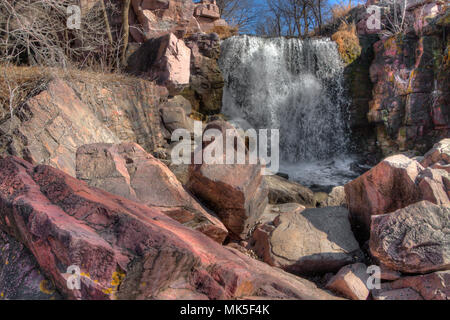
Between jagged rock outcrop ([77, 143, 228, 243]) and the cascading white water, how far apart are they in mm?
5927

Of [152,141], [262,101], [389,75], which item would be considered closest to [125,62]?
[152,141]

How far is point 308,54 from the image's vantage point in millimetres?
9453

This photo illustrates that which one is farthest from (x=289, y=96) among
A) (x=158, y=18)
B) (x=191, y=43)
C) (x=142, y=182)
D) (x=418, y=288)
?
(x=418, y=288)

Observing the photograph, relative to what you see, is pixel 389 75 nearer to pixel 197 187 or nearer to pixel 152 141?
pixel 152 141

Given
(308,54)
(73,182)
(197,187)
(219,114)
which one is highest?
(308,54)

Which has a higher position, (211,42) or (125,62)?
(211,42)

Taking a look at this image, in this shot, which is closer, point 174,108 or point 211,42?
point 174,108

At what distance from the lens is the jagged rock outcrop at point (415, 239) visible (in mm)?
2135

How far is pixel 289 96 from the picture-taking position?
925cm

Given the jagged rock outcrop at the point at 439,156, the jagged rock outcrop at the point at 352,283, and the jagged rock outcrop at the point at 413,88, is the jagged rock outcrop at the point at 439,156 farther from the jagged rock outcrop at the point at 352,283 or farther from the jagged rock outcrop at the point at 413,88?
the jagged rock outcrop at the point at 413,88

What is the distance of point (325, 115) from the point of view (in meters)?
9.43

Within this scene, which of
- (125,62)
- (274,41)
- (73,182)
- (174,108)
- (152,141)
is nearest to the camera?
(73,182)

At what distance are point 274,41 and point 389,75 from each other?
10.5ft
